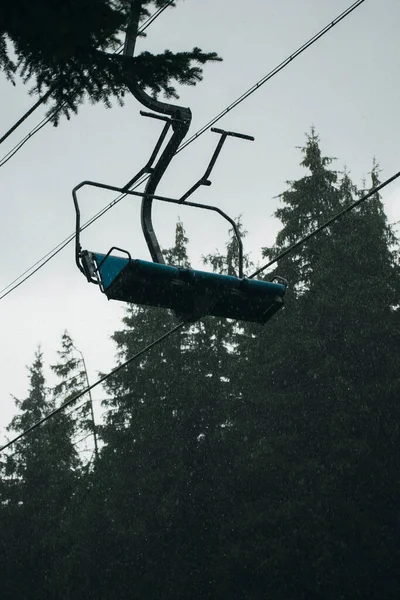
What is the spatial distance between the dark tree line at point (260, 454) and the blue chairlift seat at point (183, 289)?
15.1 metres

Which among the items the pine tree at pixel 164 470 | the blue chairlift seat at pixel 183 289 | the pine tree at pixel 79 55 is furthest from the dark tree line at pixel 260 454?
the pine tree at pixel 79 55

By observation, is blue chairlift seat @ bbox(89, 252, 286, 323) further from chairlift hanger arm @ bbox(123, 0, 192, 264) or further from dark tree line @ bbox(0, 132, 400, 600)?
dark tree line @ bbox(0, 132, 400, 600)

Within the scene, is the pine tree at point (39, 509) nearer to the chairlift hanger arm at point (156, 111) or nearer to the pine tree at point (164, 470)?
the pine tree at point (164, 470)

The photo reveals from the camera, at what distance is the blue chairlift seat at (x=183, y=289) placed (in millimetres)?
4723

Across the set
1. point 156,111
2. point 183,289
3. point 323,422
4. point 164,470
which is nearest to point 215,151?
point 156,111

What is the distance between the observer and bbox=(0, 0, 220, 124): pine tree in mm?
3223

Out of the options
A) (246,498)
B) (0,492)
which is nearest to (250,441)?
(246,498)

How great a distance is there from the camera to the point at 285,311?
2372cm

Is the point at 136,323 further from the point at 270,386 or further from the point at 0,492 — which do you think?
the point at 0,492

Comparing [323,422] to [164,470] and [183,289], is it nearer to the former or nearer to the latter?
[164,470]

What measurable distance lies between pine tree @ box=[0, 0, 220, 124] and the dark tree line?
16.9 metres

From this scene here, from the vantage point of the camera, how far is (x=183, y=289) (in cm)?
483

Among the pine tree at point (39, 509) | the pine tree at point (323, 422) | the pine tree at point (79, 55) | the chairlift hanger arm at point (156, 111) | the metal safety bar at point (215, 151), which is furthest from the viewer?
the pine tree at point (39, 509)

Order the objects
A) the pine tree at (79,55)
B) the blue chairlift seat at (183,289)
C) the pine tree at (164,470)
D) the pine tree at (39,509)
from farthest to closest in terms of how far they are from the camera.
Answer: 1. the pine tree at (39,509)
2. the pine tree at (164,470)
3. the blue chairlift seat at (183,289)
4. the pine tree at (79,55)
